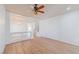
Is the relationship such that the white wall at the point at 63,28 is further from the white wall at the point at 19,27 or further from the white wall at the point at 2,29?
the white wall at the point at 2,29

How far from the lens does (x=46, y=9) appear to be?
1.77 m

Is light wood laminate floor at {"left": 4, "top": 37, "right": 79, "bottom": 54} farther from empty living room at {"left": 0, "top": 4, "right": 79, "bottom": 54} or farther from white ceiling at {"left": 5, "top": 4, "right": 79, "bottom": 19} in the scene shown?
white ceiling at {"left": 5, "top": 4, "right": 79, "bottom": 19}

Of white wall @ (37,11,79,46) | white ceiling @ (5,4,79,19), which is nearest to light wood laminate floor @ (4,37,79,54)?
white wall @ (37,11,79,46)

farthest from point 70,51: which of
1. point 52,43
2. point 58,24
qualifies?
point 58,24

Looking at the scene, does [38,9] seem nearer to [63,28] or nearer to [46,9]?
[46,9]

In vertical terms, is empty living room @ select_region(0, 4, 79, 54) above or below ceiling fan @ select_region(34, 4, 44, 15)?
below

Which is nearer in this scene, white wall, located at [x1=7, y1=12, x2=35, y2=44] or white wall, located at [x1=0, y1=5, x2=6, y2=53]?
white wall, located at [x1=0, y1=5, x2=6, y2=53]

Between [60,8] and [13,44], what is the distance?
1032 millimetres

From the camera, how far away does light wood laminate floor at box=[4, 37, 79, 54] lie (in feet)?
5.61

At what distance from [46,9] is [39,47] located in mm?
683

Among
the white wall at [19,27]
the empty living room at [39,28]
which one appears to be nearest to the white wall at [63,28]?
the empty living room at [39,28]

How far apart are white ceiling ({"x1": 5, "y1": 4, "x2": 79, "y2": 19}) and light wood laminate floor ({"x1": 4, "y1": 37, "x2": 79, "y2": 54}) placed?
480 mm

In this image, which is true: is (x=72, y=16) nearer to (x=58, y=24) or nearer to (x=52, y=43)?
(x=58, y=24)
